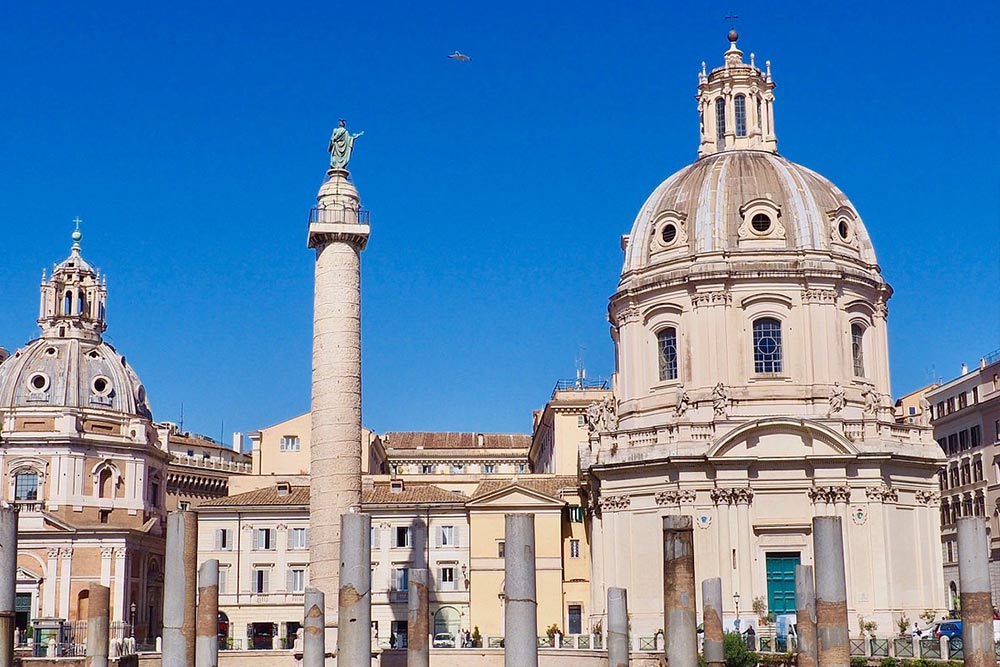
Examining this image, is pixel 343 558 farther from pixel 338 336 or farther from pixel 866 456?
pixel 866 456

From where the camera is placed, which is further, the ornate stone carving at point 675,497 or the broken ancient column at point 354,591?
the ornate stone carving at point 675,497

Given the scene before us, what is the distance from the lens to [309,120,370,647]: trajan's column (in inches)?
1983

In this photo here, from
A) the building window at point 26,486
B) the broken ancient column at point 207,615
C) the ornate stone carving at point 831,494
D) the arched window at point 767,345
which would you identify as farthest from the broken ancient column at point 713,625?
the building window at point 26,486

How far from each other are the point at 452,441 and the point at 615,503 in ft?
169

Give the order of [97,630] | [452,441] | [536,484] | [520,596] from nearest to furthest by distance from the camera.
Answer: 1. [520,596]
2. [97,630]
3. [536,484]
4. [452,441]

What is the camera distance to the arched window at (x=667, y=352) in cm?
6312

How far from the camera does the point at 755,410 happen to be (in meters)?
60.4

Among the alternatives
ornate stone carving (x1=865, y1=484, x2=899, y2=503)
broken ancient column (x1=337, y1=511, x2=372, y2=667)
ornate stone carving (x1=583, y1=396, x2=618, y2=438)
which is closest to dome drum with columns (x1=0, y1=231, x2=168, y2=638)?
ornate stone carving (x1=583, y1=396, x2=618, y2=438)

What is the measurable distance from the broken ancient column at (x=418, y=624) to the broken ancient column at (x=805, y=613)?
986cm

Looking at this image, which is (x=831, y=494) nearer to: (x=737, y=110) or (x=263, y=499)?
Result: (x=737, y=110)

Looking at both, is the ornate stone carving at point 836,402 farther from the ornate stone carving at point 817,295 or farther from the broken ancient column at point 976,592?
the broken ancient column at point 976,592

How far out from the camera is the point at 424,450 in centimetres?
10700

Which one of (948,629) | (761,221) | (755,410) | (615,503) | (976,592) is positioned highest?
(761,221)

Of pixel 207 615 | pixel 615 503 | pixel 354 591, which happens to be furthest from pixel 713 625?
pixel 615 503
